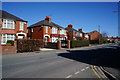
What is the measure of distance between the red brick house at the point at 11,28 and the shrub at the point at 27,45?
281 inches

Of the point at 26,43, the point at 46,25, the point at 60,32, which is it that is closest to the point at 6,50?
the point at 26,43

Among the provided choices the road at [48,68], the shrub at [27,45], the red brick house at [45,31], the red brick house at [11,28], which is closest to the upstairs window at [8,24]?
the red brick house at [11,28]

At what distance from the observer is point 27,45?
20547mm

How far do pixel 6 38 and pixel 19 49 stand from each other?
8.04 meters

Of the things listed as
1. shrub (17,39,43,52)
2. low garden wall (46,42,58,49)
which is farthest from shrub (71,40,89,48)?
shrub (17,39,43,52)

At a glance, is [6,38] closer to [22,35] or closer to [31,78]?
[22,35]

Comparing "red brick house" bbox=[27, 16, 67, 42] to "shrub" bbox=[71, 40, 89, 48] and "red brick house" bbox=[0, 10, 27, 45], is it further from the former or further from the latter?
"shrub" bbox=[71, 40, 89, 48]

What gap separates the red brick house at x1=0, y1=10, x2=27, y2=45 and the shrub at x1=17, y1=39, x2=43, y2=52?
281 inches

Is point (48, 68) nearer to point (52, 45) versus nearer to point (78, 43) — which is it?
point (52, 45)

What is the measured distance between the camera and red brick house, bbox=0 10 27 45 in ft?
81.6

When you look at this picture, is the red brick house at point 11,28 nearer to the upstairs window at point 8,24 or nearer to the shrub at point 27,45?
the upstairs window at point 8,24

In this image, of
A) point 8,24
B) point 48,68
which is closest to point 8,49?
point 8,24

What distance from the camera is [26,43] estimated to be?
2044cm

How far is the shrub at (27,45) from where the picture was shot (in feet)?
63.8
